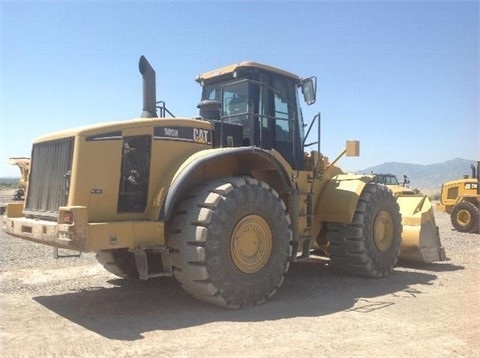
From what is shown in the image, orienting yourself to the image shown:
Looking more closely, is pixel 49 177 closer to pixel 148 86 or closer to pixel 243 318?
pixel 148 86

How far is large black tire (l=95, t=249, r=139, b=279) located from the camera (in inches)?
277

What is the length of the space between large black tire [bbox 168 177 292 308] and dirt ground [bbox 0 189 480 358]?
0.90ft

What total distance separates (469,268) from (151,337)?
677cm

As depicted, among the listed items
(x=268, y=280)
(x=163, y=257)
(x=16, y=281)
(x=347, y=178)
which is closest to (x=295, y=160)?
(x=347, y=178)

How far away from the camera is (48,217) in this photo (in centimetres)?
560

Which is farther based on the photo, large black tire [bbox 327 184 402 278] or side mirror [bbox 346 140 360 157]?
large black tire [bbox 327 184 402 278]

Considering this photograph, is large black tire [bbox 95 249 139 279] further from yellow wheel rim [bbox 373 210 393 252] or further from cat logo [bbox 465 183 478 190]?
cat logo [bbox 465 183 478 190]

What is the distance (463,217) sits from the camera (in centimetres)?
1680

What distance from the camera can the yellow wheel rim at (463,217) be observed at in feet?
54.4

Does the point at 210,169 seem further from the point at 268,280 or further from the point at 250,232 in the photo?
the point at 268,280

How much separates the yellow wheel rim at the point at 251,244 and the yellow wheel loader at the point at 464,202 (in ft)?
41.4

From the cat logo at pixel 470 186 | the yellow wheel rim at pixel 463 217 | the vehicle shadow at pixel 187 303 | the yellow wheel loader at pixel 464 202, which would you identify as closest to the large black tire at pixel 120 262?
the vehicle shadow at pixel 187 303

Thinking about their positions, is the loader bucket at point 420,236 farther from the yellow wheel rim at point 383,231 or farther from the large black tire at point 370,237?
the yellow wheel rim at point 383,231

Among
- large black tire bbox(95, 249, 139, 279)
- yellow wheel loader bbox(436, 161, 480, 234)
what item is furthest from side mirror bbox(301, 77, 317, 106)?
yellow wheel loader bbox(436, 161, 480, 234)
